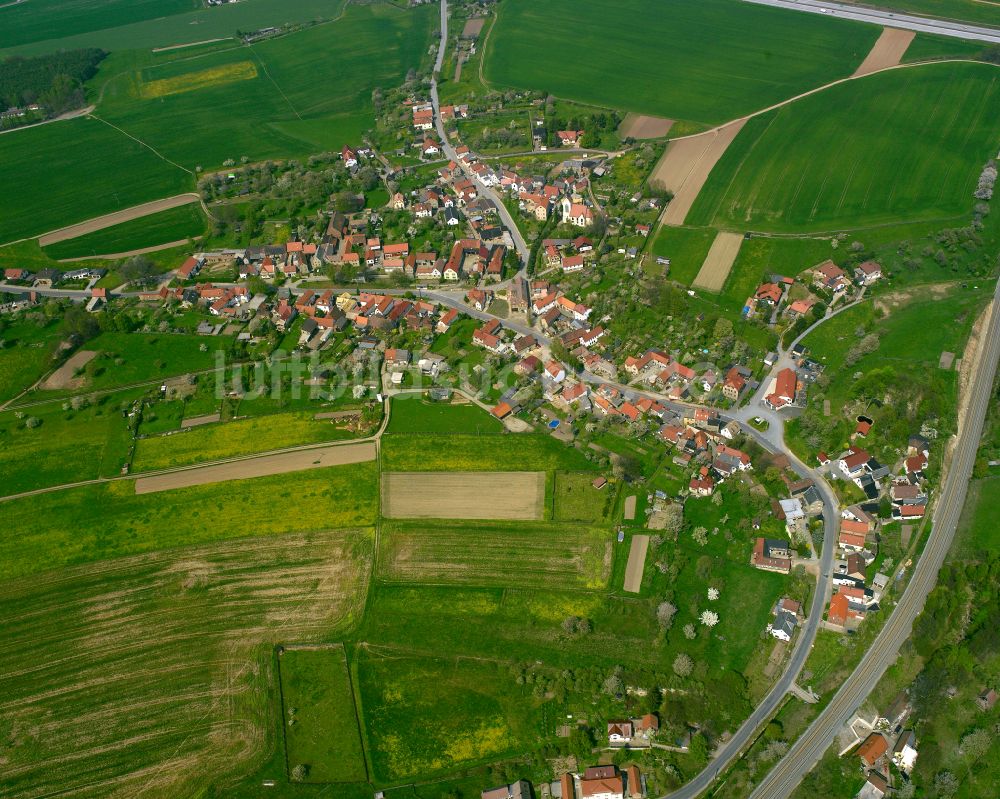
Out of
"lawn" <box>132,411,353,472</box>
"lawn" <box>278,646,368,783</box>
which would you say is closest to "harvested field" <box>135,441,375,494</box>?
"lawn" <box>132,411,353,472</box>

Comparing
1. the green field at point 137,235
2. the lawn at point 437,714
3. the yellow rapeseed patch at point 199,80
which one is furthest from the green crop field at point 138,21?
the lawn at point 437,714

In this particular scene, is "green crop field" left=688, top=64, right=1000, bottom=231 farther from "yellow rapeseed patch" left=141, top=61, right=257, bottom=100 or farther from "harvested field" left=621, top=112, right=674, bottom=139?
"yellow rapeseed patch" left=141, top=61, right=257, bottom=100

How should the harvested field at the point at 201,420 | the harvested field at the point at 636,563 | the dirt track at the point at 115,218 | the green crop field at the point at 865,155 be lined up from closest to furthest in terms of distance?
1. the harvested field at the point at 636,563
2. the harvested field at the point at 201,420
3. the green crop field at the point at 865,155
4. the dirt track at the point at 115,218

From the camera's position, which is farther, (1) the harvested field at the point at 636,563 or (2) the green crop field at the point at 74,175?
(2) the green crop field at the point at 74,175

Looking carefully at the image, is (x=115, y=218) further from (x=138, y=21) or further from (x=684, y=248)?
(x=138, y=21)

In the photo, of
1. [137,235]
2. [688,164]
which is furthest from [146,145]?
[688,164]

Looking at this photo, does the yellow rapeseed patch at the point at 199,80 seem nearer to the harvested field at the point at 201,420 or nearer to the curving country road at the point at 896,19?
the harvested field at the point at 201,420

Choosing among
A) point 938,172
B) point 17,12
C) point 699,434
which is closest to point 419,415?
point 699,434
